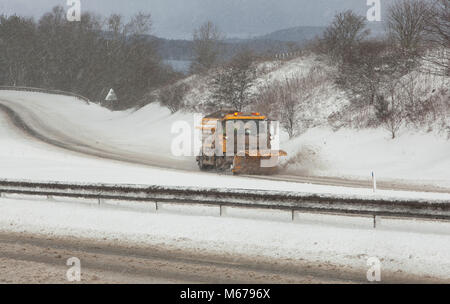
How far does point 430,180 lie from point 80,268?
14.1m

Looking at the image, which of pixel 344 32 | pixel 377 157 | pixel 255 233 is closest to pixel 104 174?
pixel 255 233

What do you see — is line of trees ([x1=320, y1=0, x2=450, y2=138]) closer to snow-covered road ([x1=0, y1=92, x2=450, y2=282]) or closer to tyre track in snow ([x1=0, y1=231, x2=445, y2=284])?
snow-covered road ([x1=0, y1=92, x2=450, y2=282])

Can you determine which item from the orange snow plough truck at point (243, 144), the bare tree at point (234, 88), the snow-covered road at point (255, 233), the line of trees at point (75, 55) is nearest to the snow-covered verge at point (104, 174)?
the snow-covered road at point (255, 233)

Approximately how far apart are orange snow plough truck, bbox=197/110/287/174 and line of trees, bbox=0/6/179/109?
226 feet

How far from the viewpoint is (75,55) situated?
93750mm

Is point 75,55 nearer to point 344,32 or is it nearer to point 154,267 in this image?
point 344,32

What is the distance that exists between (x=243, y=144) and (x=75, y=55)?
81526mm

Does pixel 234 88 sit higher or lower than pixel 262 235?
higher

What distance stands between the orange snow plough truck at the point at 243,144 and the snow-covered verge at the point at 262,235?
25.0 feet

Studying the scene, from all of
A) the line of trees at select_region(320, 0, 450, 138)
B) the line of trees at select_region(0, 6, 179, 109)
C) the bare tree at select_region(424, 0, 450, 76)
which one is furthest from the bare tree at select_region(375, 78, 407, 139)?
the line of trees at select_region(0, 6, 179, 109)

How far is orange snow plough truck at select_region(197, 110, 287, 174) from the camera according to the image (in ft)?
61.8

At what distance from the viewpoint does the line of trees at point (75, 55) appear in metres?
90.1

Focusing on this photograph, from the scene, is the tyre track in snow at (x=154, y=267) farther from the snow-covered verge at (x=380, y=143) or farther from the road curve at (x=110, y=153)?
the snow-covered verge at (x=380, y=143)
